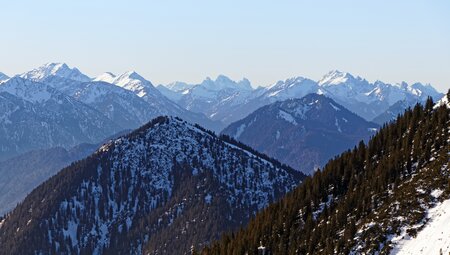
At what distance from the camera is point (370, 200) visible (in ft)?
398

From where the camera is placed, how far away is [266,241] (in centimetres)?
13138

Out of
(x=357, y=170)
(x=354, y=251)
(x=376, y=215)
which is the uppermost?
(x=357, y=170)

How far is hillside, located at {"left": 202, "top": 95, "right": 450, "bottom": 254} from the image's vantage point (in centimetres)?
10419

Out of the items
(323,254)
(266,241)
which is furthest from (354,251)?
(266,241)

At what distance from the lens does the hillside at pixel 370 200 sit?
104 meters

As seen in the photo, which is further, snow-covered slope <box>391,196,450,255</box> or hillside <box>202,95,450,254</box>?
hillside <box>202,95,450,254</box>

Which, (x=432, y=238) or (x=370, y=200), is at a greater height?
(x=370, y=200)

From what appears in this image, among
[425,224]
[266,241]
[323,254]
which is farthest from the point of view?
[266,241]

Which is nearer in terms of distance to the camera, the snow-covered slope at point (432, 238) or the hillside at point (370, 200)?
the snow-covered slope at point (432, 238)

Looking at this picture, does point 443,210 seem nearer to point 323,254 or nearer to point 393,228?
point 393,228

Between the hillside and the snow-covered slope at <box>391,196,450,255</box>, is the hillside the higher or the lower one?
the higher one

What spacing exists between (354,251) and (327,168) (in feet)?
167

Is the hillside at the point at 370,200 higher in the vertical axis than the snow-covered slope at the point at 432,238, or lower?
higher

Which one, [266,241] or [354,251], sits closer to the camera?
[354,251]
